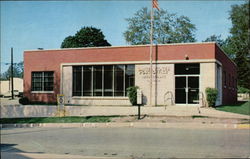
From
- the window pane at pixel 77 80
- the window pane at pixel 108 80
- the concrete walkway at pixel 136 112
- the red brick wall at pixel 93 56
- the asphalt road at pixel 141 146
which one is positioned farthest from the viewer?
the window pane at pixel 77 80

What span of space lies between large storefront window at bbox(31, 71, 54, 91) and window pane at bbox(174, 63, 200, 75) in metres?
11.2

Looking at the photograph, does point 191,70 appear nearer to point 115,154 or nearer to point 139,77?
point 139,77

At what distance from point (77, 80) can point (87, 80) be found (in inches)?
37.8

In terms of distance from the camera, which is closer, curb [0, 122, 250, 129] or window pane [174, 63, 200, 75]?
curb [0, 122, 250, 129]

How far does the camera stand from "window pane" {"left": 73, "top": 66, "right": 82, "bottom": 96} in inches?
957

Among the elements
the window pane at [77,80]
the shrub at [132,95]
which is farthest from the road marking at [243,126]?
the window pane at [77,80]

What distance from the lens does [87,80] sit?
2411 cm

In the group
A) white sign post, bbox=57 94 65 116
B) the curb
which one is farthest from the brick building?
the curb

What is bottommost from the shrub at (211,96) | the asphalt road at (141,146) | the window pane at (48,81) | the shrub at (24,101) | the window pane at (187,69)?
the asphalt road at (141,146)

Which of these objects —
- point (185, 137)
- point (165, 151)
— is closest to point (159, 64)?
point (185, 137)

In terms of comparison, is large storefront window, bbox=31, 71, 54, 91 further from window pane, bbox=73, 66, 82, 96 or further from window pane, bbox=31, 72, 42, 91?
window pane, bbox=73, 66, 82, 96

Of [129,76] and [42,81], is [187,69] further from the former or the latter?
[42,81]

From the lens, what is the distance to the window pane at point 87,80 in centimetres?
2402

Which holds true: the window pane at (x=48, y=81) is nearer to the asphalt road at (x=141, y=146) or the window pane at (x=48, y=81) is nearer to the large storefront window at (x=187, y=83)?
the large storefront window at (x=187, y=83)
